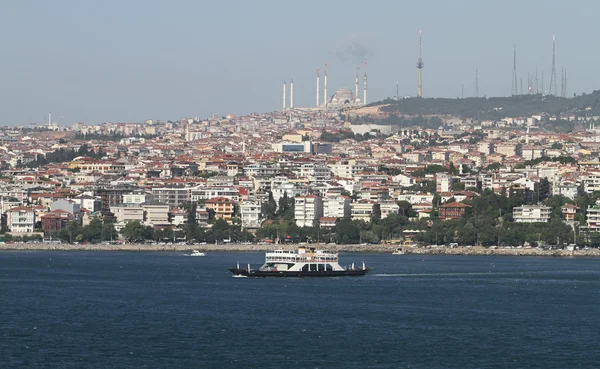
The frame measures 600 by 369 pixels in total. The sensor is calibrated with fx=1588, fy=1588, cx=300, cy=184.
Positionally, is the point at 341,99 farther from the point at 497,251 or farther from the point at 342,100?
the point at 497,251

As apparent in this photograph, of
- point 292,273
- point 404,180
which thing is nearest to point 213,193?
point 404,180

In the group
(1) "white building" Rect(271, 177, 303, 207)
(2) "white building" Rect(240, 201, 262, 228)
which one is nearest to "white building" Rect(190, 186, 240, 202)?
(1) "white building" Rect(271, 177, 303, 207)

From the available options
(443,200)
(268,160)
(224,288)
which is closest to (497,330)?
(224,288)

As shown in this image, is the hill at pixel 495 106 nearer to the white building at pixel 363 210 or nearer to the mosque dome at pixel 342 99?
the mosque dome at pixel 342 99

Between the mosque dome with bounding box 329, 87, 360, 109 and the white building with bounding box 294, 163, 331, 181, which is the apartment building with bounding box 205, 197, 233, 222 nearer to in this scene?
the white building with bounding box 294, 163, 331, 181

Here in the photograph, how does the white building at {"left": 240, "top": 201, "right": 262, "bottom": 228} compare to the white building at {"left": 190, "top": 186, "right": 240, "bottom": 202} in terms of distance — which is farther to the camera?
the white building at {"left": 190, "top": 186, "right": 240, "bottom": 202}

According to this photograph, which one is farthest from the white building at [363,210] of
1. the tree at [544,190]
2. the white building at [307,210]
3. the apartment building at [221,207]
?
the tree at [544,190]

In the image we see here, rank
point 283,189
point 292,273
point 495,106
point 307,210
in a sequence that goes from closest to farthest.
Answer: point 292,273
point 307,210
point 283,189
point 495,106
